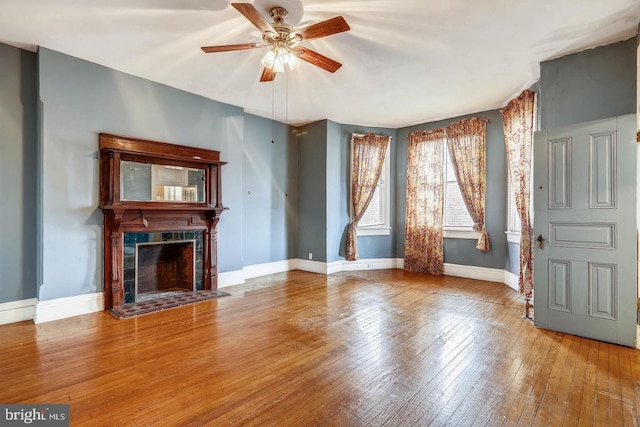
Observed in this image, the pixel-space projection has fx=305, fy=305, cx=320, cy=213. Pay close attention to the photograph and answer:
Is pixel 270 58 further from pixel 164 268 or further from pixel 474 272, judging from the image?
pixel 474 272

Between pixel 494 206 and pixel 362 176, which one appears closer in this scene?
pixel 494 206

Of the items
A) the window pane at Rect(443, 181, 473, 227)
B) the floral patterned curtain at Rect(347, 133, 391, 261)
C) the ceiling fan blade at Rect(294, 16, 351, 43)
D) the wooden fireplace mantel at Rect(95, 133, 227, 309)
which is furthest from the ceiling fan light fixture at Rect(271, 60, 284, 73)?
the window pane at Rect(443, 181, 473, 227)

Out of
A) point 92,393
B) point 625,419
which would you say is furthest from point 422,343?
point 92,393

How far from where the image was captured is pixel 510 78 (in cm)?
403

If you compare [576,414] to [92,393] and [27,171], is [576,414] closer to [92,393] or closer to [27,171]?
[92,393]

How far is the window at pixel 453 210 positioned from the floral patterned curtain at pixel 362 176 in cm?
131

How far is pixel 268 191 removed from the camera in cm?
607

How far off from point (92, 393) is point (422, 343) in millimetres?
2652

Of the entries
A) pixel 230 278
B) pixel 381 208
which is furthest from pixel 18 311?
pixel 381 208

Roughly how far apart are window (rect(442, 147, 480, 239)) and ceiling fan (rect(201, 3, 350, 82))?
12.4 feet

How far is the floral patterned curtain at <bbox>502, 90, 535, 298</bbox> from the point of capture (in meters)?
4.04

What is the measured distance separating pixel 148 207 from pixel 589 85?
17.4 ft

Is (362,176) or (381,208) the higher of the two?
(362,176)

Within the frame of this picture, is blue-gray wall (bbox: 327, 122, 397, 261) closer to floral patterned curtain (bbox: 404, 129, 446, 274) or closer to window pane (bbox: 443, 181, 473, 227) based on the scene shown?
floral patterned curtain (bbox: 404, 129, 446, 274)
